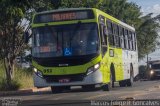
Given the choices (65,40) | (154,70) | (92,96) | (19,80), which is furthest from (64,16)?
(154,70)

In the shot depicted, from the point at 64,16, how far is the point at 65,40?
118 cm

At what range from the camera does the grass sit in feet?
96.5

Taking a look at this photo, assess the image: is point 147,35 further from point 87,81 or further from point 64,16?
point 87,81

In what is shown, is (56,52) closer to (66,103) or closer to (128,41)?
(66,103)

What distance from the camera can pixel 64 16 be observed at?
22359 mm

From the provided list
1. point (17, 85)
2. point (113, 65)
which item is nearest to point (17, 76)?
point (17, 85)

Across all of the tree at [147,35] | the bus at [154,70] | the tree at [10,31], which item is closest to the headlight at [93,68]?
the tree at [10,31]

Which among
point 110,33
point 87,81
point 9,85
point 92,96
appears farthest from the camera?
point 9,85

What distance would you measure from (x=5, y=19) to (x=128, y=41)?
709 cm

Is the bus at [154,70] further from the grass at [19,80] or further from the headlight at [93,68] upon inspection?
the headlight at [93,68]

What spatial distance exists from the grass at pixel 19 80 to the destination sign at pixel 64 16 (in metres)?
7.75

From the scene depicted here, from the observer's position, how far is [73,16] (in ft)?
73.3

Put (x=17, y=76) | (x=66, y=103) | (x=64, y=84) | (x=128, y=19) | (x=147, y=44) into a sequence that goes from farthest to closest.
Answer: (x=147, y=44) < (x=128, y=19) < (x=17, y=76) < (x=64, y=84) < (x=66, y=103)

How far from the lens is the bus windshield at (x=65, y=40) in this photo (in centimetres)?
2166
